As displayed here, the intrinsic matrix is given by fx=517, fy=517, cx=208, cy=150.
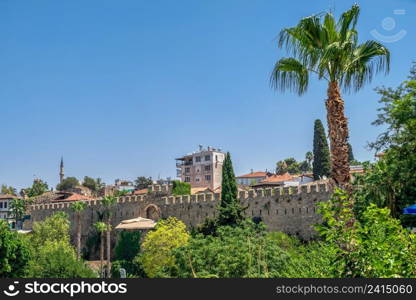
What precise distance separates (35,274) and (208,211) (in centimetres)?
1616

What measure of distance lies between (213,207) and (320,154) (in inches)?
770

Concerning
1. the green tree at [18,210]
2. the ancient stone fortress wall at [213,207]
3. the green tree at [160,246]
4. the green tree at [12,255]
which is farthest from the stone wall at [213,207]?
the green tree at [12,255]

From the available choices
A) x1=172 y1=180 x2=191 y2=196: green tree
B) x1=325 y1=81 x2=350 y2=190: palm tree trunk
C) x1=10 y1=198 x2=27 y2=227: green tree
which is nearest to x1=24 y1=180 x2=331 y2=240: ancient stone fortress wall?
x1=172 y1=180 x2=191 y2=196: green tree

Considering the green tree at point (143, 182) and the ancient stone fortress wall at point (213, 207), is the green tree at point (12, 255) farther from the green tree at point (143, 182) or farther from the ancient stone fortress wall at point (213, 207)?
the green tree at point (143, 182)

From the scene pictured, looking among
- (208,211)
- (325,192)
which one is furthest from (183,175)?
(325,192)

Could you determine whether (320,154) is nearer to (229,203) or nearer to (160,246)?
(229,203)

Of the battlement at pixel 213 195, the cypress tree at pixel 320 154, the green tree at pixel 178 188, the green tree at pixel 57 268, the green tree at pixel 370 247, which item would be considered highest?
the cypress tree at pixel 320 154

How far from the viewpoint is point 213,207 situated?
4394 cm

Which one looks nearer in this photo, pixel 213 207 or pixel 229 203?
pixel 229 203

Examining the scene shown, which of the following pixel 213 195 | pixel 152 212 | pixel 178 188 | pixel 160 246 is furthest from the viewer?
pixel 178 188

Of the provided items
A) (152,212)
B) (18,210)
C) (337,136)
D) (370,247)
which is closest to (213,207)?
(152,212)

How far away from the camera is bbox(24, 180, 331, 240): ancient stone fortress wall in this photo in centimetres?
3731

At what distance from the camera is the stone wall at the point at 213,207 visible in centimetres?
3731

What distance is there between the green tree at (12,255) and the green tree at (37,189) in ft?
214
